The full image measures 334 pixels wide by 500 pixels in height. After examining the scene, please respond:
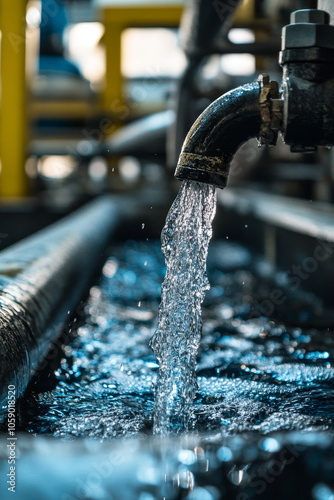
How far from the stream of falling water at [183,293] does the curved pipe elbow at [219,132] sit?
0.09 meters

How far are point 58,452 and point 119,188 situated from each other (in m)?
4.05

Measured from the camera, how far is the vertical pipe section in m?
0.84

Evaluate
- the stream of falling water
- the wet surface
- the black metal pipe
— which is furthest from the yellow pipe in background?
the stream of falling water

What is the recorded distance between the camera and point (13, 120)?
4.14 m

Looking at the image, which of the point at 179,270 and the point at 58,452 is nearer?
the point at 58,452

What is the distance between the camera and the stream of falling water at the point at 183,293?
95 centimetres

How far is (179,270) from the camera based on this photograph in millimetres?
1053

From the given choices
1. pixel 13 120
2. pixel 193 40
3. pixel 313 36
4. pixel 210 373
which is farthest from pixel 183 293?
pixel 13 120

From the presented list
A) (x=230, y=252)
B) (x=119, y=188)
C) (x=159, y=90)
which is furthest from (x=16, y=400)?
(x=159, y=90)

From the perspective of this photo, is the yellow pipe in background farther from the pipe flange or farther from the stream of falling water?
the pipe flange

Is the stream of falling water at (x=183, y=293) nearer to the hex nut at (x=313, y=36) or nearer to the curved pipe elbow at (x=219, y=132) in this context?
the curved pipe elbow at (x=219, y=132)

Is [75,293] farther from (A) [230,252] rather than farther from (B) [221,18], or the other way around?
(A) [230,252]

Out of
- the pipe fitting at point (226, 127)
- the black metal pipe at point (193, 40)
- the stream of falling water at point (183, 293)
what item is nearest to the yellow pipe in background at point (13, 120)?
the black metal pipe at point (193, 40)

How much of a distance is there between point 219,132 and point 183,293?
1.06 feet
